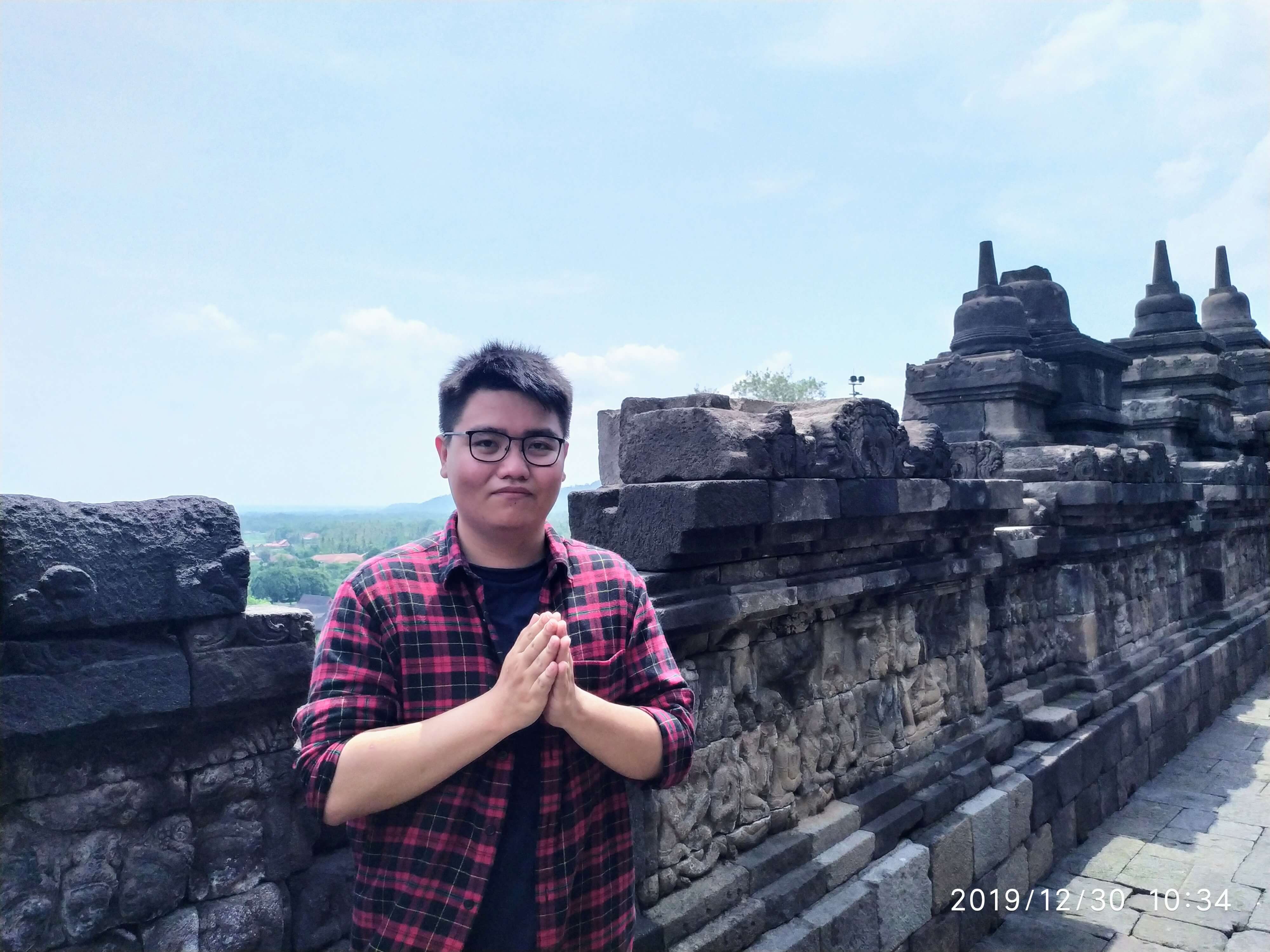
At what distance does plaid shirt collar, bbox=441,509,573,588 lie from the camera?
5.37ft

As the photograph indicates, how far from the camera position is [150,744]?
189cm

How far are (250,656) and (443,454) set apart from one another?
699mm

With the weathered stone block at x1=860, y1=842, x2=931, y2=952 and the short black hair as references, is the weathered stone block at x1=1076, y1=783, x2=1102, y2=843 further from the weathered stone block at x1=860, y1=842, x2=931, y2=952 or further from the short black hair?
the short black hair

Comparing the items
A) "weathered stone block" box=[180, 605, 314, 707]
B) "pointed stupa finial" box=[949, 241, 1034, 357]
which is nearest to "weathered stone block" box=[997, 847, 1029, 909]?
"weathered stone block" box=[180, 605, 314, 707]

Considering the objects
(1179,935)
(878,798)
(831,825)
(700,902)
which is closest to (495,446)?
(700,902)

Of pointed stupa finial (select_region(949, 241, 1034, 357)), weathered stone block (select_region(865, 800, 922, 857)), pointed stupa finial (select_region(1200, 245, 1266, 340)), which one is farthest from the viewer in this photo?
pointed stupa finial (select_region(1200, 245, 1266, 340))

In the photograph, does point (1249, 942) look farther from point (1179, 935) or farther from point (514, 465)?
point (514, 465)

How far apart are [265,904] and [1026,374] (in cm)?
656

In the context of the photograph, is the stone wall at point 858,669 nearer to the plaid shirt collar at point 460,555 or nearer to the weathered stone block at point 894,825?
the weathered stone block at point 894,825

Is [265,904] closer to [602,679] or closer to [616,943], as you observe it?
[616,943]

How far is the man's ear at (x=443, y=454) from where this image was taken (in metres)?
1.73

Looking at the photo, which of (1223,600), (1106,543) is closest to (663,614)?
(1106,543)

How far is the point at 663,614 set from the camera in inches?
107
